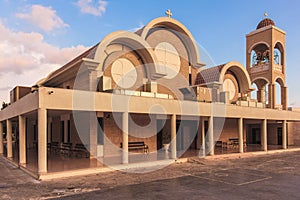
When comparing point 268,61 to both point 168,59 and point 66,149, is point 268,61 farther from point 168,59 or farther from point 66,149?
point 66,149

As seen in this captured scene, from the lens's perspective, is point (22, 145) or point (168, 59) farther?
point (168, 59)

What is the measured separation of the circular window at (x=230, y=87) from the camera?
940 inches

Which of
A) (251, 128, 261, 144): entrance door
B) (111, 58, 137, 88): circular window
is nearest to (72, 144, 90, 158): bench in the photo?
(111, 58, 137, 88): circular window

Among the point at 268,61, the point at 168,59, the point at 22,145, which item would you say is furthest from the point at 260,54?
the point at 22,145

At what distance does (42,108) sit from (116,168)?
13.7ft

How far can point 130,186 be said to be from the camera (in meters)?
9.23

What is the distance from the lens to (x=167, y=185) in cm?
939

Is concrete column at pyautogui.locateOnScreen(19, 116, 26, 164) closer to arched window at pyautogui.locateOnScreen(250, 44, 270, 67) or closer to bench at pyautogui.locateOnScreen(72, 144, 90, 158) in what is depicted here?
bench at pyautogui.locateOnScreen(72, 144, 90, 158)

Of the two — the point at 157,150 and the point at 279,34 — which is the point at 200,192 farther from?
the point at 279,34

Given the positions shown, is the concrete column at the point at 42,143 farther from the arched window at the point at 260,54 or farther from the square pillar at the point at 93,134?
the arched window at the point at 260,54

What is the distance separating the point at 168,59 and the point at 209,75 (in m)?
4.39

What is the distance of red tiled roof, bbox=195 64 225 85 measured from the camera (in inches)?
874

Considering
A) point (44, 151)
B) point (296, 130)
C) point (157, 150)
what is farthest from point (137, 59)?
point (296, 130)

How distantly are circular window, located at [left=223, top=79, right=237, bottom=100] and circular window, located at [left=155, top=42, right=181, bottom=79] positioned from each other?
530 centimetres
